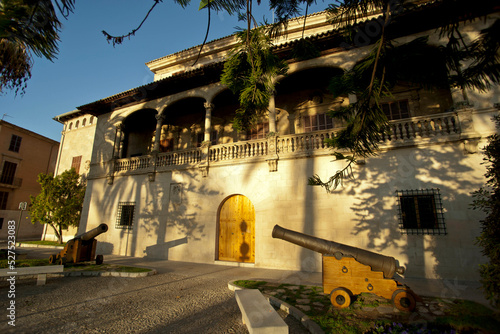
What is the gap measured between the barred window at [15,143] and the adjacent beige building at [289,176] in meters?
16.1

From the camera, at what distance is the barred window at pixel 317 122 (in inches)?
460

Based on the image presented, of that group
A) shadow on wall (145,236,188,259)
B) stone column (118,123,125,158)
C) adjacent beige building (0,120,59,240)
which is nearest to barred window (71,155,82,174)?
adjacent beige building (0,120,59,240)

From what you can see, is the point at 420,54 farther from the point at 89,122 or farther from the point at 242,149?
the point at 89,122

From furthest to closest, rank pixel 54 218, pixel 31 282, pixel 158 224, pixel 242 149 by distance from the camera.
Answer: pixel 54 218
pixel 158 224
pixel 242 149
pixel 31 282

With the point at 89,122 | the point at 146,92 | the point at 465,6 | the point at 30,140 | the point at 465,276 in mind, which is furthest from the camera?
the point at 30,140

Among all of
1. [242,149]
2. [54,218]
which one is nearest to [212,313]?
[242,149]

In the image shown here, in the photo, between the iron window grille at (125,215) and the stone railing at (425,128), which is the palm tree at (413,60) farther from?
the iron window grille at (125,215)

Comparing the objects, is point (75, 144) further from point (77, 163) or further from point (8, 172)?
point (8, 172)

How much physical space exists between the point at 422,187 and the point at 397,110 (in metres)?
4.48

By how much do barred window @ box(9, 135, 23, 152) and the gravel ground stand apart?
2575 cm

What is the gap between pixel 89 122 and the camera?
67.5ft

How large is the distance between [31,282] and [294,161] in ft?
30.6

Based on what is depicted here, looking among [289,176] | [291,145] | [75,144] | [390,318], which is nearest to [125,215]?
[289,176]

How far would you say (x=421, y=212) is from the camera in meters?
7.73
